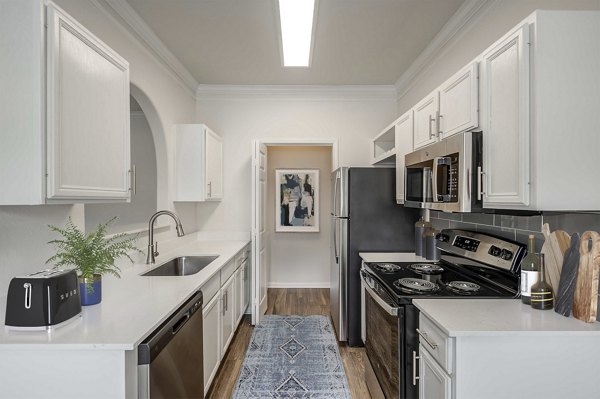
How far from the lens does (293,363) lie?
112 inches

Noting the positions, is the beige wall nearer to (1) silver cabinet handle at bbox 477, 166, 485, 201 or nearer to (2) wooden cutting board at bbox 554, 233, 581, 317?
(1) silver cabinet handle at bbox 477, 166, 485, 201

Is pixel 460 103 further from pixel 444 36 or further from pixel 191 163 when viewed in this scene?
pixel 191 163

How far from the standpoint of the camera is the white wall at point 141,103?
4.97 feet

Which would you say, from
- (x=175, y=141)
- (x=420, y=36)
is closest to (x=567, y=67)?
(x=420, y=36)

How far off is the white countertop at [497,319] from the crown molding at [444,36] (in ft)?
6.05

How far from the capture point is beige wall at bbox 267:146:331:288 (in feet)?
17.3

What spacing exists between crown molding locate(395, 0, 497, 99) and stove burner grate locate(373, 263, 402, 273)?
5.88ft

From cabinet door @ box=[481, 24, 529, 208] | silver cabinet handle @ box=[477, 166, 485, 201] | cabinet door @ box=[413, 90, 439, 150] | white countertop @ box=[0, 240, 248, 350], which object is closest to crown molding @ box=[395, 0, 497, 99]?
cabinet door @ box=[413, 90, 439, 150]

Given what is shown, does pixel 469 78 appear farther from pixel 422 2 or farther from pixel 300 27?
pixel 300 27

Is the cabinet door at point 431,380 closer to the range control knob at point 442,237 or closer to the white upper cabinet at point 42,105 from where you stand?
the range control knob at point 442,237

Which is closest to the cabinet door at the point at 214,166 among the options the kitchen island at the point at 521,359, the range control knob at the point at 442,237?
the range control knob at the point at 442,237

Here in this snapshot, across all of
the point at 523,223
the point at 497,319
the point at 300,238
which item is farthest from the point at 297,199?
the point at 497,319

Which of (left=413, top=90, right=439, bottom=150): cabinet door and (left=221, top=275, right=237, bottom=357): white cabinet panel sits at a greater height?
(left=413, top=90, right=439, bottom=150): cabinet door

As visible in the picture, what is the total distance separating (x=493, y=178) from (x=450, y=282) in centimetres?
76
